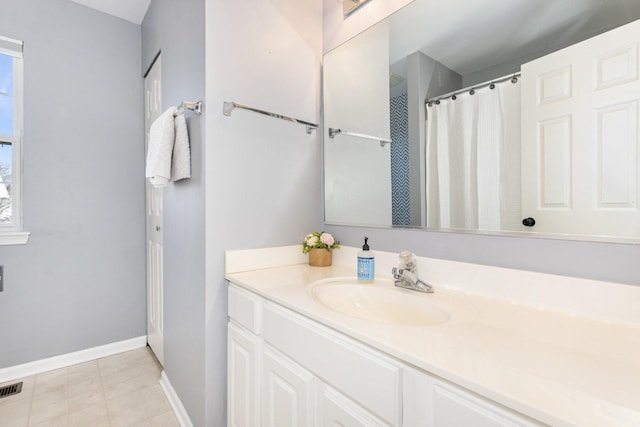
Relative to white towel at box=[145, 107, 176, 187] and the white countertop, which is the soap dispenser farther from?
white towel at box=[145, 107, 176, 187]

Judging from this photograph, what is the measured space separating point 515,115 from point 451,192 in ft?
1.05

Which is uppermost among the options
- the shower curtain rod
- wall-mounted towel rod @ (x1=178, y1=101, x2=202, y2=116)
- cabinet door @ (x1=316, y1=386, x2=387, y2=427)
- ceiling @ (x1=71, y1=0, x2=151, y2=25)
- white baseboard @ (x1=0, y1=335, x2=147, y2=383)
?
ceiling @ (x1=71, y1=0, x2=151, y2=25)

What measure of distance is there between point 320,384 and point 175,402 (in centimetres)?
128

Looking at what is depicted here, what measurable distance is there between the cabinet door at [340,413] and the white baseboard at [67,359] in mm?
2124

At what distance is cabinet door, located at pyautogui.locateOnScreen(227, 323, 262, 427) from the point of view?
1.10 metres

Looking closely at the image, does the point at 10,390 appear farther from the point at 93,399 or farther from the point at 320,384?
the point at 320,384

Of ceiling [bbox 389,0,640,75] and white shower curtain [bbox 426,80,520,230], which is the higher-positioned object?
ceiling [bbox 389,0,640,75]

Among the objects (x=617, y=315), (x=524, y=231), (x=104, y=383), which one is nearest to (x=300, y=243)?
(x=524, y=231)

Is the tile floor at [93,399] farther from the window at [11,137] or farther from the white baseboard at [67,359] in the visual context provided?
the window at [11,137]

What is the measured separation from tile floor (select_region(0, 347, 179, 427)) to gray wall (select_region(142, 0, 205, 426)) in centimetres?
17

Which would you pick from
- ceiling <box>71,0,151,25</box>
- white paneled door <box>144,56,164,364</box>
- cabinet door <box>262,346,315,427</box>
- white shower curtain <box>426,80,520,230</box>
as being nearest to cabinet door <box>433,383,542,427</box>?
cabinet door <box>262,346,315,427</box>

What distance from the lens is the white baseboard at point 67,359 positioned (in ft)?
6.23

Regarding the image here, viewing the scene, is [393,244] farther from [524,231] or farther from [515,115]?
[515,115]

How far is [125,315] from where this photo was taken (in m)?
2.31
